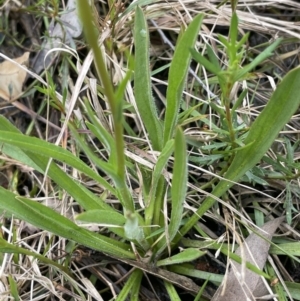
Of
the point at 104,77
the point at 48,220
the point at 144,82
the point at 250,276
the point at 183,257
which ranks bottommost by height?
the point at 250,276

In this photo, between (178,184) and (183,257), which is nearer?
(178,184)

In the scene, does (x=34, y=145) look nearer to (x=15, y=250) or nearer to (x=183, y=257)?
(x=15, y=250)

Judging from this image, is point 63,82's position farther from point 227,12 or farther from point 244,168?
point 244,168

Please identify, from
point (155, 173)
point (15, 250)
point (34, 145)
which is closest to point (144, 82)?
point (155, 173)

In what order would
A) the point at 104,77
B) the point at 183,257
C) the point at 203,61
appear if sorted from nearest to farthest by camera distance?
the point at 104,77 → the point at 203,61 → the point at 183,257

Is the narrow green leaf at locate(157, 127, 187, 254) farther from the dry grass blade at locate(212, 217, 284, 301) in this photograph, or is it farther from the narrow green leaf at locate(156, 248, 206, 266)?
the dry grass blade at locate(212, 217, 284, 301)

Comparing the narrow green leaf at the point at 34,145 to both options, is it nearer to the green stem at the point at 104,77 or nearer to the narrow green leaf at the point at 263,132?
the green stem at the point at 104,77
